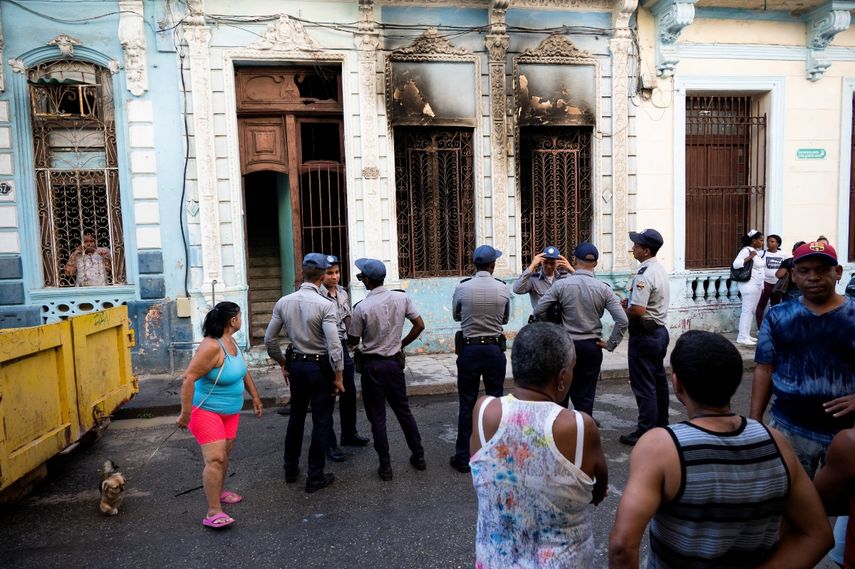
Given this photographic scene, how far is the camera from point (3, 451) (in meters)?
3.92

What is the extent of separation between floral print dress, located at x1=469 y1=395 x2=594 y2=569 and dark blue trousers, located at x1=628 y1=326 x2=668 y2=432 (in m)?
3.54

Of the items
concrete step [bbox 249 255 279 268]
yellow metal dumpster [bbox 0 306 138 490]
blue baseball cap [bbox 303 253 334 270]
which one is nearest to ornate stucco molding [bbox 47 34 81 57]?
concrete step [bbox 249 255 279 268]

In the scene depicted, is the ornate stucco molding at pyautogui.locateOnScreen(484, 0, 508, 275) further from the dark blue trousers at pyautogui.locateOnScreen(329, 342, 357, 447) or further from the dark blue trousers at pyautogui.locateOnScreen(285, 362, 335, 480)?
the dark blue trousers at pyautogui.locateOnScreen(285, 362, 335, 480)

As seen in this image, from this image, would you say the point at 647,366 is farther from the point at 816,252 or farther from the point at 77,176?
the point at 77,176

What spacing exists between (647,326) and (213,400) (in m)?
3.61

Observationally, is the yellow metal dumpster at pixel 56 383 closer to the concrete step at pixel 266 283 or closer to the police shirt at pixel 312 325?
the police shirt at pixel 312 325

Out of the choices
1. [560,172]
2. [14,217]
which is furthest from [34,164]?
[560,172]

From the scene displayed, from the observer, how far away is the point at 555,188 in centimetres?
933

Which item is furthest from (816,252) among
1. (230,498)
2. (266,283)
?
(266,283)

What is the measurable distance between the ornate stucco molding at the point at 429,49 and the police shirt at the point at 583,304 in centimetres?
488

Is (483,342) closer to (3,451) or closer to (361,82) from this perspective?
(3,451)

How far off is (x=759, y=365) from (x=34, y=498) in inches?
200

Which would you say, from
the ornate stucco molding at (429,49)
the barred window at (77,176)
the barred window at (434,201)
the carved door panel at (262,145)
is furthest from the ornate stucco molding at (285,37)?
the barred window at (77,176)

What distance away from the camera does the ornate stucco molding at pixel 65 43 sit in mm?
7664
